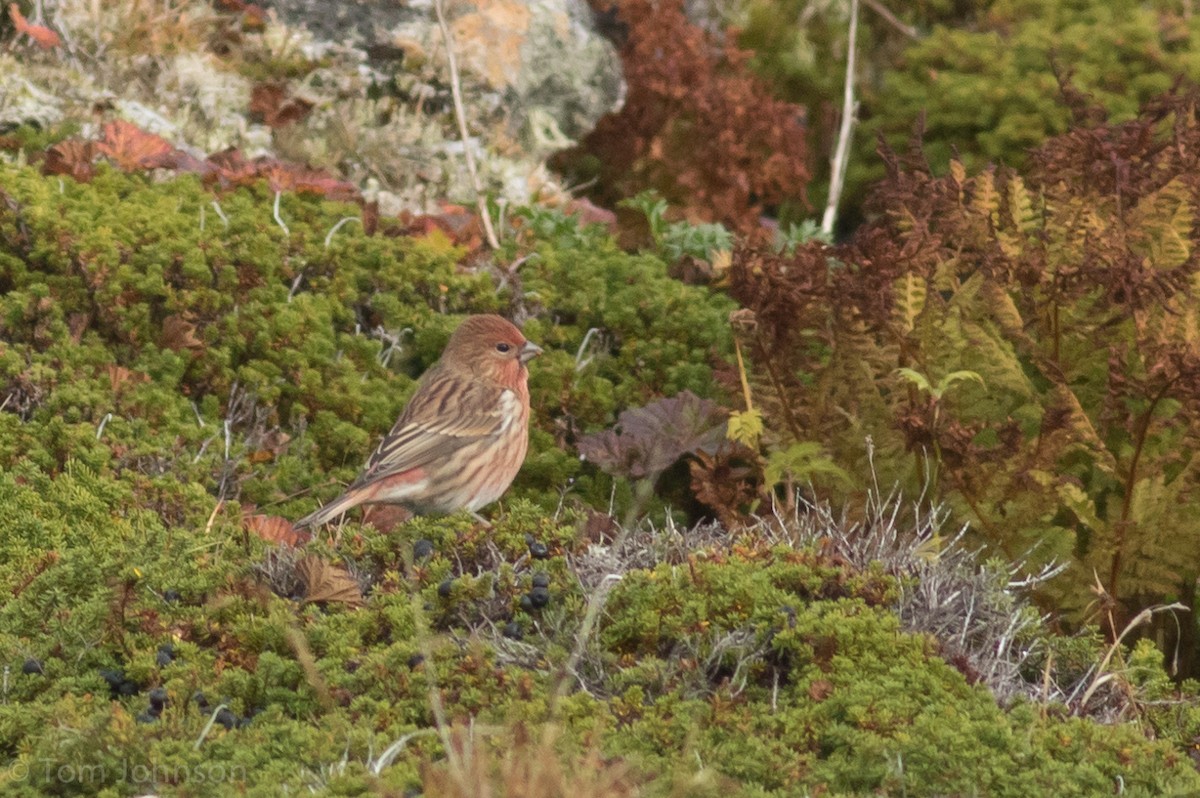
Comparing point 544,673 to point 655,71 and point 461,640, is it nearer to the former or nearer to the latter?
point 461,640

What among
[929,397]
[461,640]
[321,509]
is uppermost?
[929,397]

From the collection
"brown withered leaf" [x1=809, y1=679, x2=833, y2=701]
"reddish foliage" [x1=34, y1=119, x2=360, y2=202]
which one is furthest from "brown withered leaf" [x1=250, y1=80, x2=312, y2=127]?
"brown withered leaf" [x1=809, y1=679, x2=833, y2=701]

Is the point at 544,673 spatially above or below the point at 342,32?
below

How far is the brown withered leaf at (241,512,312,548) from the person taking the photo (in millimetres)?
5832

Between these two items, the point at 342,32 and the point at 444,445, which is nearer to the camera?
the point at 444,445

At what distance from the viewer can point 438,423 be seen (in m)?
6.55

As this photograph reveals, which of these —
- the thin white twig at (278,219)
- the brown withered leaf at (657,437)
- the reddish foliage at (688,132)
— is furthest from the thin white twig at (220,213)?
the reddish foliage at (688,132)

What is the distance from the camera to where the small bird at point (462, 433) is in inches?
250

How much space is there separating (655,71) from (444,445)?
433 cm

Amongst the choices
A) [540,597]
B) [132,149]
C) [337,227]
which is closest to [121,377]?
[337,227]

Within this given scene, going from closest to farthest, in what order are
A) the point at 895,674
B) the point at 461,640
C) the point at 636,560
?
1. the point at 895,674
2. the point at 461,640
3. the point at 636,560

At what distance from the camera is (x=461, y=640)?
182 inches

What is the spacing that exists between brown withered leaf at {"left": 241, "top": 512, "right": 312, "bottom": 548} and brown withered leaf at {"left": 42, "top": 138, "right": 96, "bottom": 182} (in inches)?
93.4

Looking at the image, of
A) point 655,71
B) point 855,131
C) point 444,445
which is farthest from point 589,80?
point 444,445
